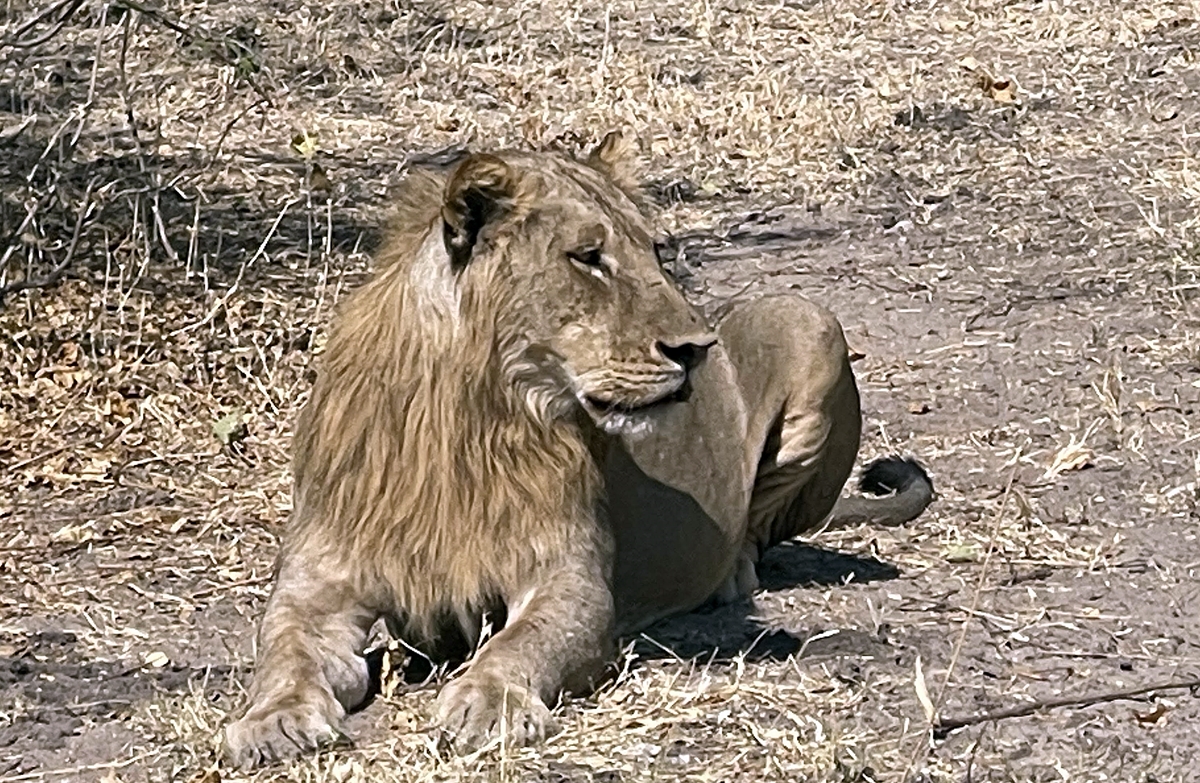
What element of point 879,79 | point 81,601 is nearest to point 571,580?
point 81,601

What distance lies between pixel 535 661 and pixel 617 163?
115 centimetres

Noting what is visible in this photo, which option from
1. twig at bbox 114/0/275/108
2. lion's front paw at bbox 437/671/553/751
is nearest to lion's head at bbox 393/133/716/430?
lion's front paw at bbox 437/671/553/751

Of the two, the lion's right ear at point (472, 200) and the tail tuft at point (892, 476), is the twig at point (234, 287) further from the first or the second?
the lion's right ear at point (472, 200)

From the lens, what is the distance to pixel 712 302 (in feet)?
26.7

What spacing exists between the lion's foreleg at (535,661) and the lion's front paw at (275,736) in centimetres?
22

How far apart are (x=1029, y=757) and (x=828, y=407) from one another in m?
1.80

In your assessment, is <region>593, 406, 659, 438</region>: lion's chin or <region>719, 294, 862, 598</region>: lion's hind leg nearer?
<region>593, 406, 659, 438</region>: lion's chin

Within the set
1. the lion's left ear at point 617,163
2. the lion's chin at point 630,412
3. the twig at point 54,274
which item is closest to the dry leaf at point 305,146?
the twig at point 54,274

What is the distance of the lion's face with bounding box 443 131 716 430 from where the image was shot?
435 centimetres

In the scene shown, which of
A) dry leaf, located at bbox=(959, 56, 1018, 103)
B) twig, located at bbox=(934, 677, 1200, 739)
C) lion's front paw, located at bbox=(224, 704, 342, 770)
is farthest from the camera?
dry leaf, located at bbox=(959, 56, 1018, 103)

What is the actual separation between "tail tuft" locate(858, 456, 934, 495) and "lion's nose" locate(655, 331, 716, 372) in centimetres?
179

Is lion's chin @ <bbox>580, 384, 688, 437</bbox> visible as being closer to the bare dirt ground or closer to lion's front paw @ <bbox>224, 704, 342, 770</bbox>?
the bare dirt ground

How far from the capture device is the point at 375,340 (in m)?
4.54

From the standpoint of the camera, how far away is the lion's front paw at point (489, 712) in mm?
4098
